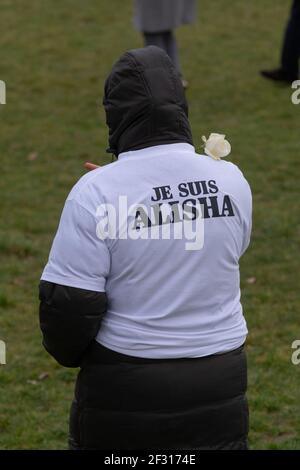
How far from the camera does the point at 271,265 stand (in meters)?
7.02

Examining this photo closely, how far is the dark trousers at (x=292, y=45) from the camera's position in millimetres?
9930

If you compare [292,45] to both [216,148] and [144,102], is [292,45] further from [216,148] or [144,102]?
[144,102]

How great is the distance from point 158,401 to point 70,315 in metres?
0.39

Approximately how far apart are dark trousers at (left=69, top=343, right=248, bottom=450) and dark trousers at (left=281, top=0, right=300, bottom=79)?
689 centimetres

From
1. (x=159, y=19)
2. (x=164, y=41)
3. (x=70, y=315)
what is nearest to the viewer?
(x=70, y=315)

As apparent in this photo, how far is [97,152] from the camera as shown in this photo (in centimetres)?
887

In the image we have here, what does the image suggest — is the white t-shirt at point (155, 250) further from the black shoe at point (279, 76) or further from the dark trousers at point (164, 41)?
the black shoe at point (279, 76)

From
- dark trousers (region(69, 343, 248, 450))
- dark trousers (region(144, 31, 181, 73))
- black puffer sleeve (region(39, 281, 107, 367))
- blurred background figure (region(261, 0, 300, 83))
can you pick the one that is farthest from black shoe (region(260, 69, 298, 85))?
black puffer sleeve (region(39, 281, 107, 367))

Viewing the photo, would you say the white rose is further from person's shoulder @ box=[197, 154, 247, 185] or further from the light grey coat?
the light grey coat

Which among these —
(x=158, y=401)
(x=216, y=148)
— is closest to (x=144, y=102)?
(x=216, y=148)

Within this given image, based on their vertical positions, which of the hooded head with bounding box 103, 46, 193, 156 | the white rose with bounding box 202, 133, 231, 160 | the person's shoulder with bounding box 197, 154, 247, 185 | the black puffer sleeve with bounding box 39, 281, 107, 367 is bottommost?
the black puffer sleeve with bounding box 39, 281, 107, 367

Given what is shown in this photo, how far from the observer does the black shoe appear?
1032 cm

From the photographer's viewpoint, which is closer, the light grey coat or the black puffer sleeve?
the black puffer sleeve

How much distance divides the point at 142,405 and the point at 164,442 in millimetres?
140
